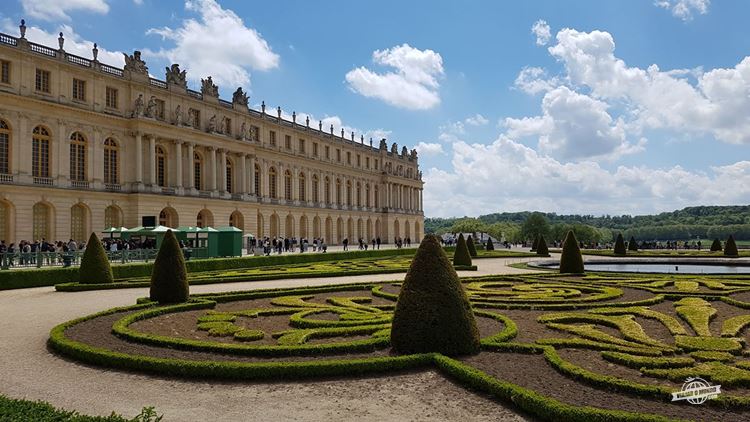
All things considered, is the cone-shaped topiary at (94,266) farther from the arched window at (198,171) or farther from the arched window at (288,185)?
the arched window at (288,185)

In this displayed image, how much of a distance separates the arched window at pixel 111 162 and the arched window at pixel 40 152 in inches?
180

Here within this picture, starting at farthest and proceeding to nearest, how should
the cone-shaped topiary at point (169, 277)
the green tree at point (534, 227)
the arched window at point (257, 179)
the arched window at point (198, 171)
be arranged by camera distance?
the green tree at point (534, 227) → the arched window at point (257, 179) → the arched window at point (198, 171) → the cone-shaped topiary at point (169, 277)

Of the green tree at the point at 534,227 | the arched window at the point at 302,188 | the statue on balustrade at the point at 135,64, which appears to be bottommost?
the green tree at the point at 534,227

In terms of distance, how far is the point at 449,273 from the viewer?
30.1 feet

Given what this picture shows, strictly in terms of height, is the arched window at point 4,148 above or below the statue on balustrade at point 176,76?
below

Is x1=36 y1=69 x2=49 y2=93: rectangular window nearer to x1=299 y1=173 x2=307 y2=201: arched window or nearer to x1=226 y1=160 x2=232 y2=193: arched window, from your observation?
x1=226 y1=160 x2=232 y2=193: arched window

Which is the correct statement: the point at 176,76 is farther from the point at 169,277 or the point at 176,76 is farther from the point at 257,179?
the point at 169,277

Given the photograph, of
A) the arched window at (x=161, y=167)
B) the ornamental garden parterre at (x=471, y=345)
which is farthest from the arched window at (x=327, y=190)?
the ornamental garden parterre at (x=471, y=345)

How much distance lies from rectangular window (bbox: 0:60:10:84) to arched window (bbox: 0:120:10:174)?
9.07ft

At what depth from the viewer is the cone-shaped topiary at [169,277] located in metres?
15.1

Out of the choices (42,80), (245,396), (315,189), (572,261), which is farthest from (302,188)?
(245,396)

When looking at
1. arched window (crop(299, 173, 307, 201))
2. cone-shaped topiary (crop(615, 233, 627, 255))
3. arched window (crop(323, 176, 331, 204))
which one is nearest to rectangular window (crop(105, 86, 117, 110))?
arched window (crop(299, 173, 307, 201))

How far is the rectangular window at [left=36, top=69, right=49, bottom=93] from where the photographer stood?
37969mm

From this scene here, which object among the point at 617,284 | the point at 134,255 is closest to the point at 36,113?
the point at 134,255
